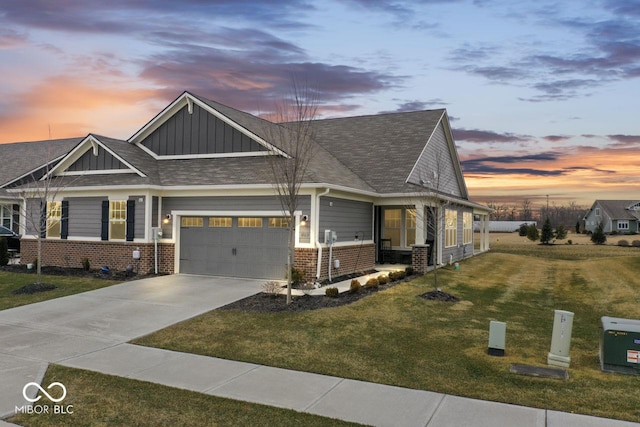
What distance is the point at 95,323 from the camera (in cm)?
1134

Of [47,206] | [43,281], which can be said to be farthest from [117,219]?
[47,206]

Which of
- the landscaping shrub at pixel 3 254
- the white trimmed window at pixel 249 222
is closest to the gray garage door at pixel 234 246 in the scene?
the white trimmed window at pixel 249 222

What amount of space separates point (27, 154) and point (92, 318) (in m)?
23.5

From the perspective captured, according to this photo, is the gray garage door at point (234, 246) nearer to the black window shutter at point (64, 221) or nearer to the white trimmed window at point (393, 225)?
the black window shutter at point (64, 221)

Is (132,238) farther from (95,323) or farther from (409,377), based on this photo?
(409,377)

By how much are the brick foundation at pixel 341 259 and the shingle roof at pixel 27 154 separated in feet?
58.7

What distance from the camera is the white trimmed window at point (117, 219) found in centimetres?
1906

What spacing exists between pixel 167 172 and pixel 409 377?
47.9 ft

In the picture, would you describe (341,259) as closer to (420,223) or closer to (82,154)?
(420,223)

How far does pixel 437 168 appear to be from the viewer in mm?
23469

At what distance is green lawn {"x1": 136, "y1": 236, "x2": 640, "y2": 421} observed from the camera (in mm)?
7273

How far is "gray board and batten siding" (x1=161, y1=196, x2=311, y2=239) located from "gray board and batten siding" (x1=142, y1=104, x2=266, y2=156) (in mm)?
2342

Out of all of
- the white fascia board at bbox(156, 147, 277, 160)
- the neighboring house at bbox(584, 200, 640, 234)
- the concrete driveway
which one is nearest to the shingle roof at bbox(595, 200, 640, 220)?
the neighboring house at bbox(584, 200, 640, 234)

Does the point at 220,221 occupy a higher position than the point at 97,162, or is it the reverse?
the point at 97,162
